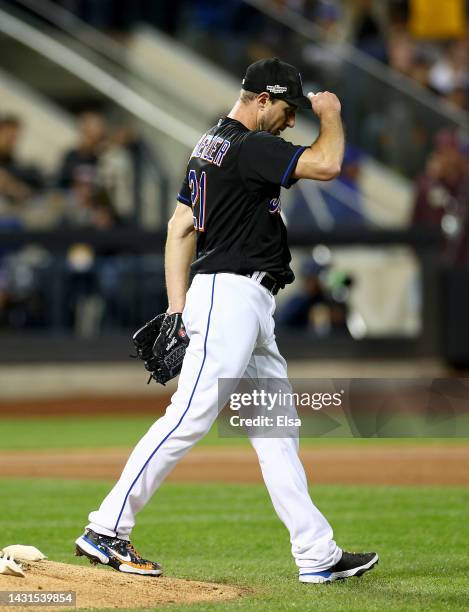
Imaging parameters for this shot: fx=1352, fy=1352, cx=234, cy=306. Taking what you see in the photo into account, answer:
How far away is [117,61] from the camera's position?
19312mm

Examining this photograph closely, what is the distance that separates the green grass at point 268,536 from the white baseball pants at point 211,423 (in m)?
0.30

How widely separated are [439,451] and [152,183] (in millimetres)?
5669

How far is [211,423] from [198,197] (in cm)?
96

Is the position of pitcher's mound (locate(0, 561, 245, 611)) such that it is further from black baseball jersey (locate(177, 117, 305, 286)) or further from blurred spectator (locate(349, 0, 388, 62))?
blurred spectator (locate(349, 0, 388, 62))

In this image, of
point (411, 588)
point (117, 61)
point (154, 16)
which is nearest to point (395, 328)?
point (117, 61)

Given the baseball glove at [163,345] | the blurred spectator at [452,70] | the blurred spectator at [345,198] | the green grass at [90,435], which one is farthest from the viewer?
the blurred spectator at [452,70]

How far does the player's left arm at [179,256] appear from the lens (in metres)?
5.88

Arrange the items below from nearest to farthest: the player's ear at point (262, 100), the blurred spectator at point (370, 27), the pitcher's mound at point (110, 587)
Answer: the pitcher's mound at point (110, 587) → the player's ear at point (262, 100) → the blurred spectator at point (370, 27)

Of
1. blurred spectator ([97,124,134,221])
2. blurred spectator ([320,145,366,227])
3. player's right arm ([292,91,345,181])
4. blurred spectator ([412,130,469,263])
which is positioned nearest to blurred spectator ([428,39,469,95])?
blurred spectator ([320,145,366,227])

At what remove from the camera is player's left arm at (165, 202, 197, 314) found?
5.88 metres

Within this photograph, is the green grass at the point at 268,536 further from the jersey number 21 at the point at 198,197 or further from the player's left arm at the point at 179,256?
the jersey number 21 at the point at 198,197

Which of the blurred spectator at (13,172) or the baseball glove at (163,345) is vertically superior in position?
the blurred spectator at (13,172)

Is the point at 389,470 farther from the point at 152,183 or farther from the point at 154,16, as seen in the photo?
the point at 154,16

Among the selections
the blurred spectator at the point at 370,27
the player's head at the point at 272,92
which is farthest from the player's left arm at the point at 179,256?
the blurred spectator at the point at 370,27
